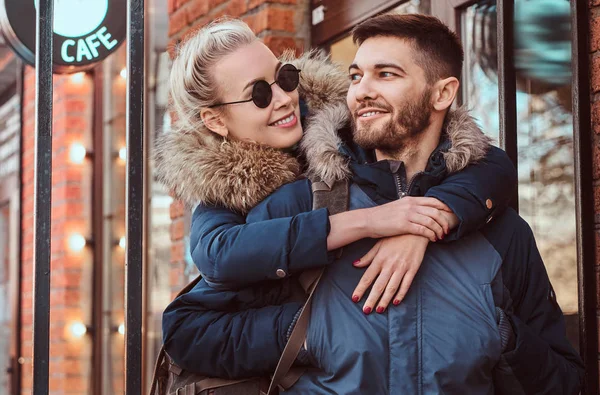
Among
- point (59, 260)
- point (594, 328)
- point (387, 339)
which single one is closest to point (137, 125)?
point (387, 339)

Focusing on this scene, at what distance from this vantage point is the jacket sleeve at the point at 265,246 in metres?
1.79

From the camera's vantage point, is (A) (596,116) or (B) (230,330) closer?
(B) (230,330)

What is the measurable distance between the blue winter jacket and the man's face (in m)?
0.07

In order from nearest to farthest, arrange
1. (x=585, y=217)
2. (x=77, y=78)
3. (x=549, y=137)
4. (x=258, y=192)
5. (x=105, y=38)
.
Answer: (x=258, y=192)
(x=585, y=217)
(x=549, y=137)
(x=105, y=38)
(x=77, y=78)

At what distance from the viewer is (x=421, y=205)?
184 cm

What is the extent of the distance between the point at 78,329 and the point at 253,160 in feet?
16.4

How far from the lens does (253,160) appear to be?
2.03 metres

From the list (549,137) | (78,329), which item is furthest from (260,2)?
(78,329)

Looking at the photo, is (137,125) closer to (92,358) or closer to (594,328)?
(594,328)

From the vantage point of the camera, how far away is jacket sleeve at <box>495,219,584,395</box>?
181 cm

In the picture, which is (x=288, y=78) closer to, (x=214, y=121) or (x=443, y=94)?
(x=214, y=121)

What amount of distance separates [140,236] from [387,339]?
0.64 meters

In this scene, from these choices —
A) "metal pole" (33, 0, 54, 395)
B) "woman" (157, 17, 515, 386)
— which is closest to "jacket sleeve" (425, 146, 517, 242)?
"woman" (157, 17, 515, 386)

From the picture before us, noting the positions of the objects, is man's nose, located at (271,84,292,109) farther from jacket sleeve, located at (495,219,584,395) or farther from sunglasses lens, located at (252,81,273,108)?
jacket sleeve, located at (495,219,584,395)
